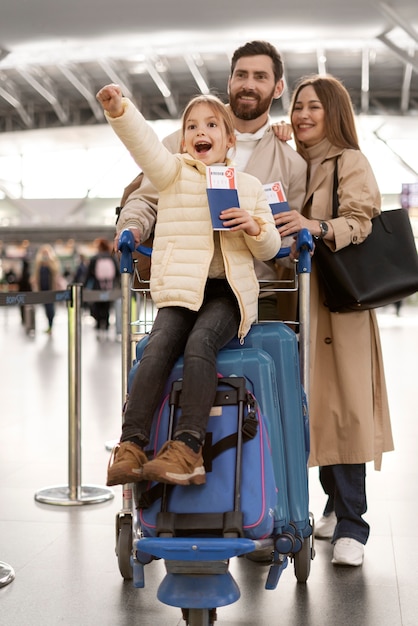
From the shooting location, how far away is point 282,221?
338cm

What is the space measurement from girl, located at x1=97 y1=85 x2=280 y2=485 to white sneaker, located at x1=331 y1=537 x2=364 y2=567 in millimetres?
1278

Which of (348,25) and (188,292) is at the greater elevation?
(348,25)

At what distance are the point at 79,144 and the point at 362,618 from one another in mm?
44534

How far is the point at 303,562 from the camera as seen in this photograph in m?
3.40

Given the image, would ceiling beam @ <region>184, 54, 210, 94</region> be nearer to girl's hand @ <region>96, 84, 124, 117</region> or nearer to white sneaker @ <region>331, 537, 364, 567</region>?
white sneaker @ <region>331, 537, 364, 567</region>

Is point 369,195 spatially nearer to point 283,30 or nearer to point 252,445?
point 252,445

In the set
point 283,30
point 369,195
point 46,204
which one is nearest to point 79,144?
point 46,204

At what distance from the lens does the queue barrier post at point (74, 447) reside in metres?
4.87

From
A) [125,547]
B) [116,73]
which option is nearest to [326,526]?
[125,547]

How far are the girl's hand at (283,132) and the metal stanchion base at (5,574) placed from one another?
2.17 m

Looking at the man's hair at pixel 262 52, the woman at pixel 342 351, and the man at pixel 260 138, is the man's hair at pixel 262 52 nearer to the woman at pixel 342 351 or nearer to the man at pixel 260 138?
the man at pixel 260 138

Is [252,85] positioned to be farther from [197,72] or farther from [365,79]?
[365,79]

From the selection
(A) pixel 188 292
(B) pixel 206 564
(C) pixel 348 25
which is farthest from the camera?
(C) pixel 348 25

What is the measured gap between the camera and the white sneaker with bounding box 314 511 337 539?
164 inches
